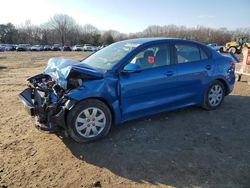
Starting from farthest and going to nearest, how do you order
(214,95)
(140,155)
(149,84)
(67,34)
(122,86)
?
1. (67,34)
2. (214,95)
3. (149,84)
4. (122,86)
5. (140,155)

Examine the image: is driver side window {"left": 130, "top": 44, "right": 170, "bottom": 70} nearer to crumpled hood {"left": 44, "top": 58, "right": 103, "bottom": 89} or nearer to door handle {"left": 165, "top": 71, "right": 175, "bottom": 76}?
door handle {"left": 165, "top": 71, "right": 175, "bottom": 76}

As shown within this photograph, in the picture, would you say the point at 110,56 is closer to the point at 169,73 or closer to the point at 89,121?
the point at 169,73

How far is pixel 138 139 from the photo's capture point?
436cm

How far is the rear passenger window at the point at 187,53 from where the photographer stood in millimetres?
5172

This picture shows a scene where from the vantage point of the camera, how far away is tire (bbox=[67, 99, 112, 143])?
3.97m

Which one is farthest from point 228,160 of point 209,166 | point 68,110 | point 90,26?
point 90,26

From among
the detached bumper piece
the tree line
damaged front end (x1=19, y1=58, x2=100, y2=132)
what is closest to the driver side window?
damaged front end (x1=19, y1=58, x2=100, y2=132)

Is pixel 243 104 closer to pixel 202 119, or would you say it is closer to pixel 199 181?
pixel 202 119

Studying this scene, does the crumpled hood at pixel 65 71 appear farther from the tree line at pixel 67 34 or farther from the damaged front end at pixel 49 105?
the tree line at pixel 67 34

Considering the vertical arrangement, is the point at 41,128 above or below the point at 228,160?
above

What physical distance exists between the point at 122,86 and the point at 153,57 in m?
0.95

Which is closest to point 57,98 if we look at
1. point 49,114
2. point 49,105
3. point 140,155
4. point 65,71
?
point 49,105

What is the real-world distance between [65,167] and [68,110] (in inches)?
34.0

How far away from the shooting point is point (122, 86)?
4328mm
